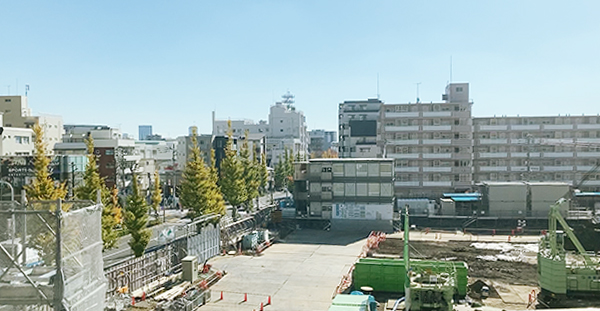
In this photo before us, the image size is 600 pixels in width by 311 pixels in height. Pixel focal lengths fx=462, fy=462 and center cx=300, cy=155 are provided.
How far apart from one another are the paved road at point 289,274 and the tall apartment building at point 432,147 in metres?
22.0

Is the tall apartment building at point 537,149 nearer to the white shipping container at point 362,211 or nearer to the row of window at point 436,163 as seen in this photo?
the row of window at point 436,163

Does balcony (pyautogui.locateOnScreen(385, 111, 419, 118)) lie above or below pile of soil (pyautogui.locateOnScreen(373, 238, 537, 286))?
above

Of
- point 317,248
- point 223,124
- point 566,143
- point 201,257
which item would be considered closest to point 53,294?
point 201,257

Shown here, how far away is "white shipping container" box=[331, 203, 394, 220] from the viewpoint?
43.9 meters

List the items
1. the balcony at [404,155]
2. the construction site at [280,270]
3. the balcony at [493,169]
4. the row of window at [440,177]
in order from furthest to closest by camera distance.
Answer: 1. the balcony at [493,169]
2. the balcony at [404,155]
3. the row of window at [440,177]
4. the construction site at [280,270]

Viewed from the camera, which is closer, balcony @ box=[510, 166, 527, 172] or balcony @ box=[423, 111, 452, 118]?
balcony @ box=[423, 111, 452, 118]

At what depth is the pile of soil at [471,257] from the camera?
2870 centimetres

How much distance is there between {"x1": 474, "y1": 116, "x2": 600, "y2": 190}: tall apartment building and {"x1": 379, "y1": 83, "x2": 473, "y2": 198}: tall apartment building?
303 cm

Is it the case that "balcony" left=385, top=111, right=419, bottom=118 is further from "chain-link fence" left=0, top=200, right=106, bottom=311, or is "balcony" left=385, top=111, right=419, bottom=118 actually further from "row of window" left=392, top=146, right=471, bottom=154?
"chain-link fence" left=0, top=200, right=106, bottom=311

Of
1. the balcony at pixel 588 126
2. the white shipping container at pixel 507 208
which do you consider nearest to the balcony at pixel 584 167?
the balcony at pixel 588 126

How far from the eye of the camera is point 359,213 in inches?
1750

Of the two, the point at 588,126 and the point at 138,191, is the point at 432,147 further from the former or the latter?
the point at 138,191

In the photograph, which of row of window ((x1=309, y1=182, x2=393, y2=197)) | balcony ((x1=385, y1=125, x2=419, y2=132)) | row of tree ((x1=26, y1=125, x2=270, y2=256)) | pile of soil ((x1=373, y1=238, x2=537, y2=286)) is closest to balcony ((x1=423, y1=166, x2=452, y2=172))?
balcony ((x1=385, y1=125, x2=419, y2=132))

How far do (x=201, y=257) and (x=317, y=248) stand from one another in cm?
1017
